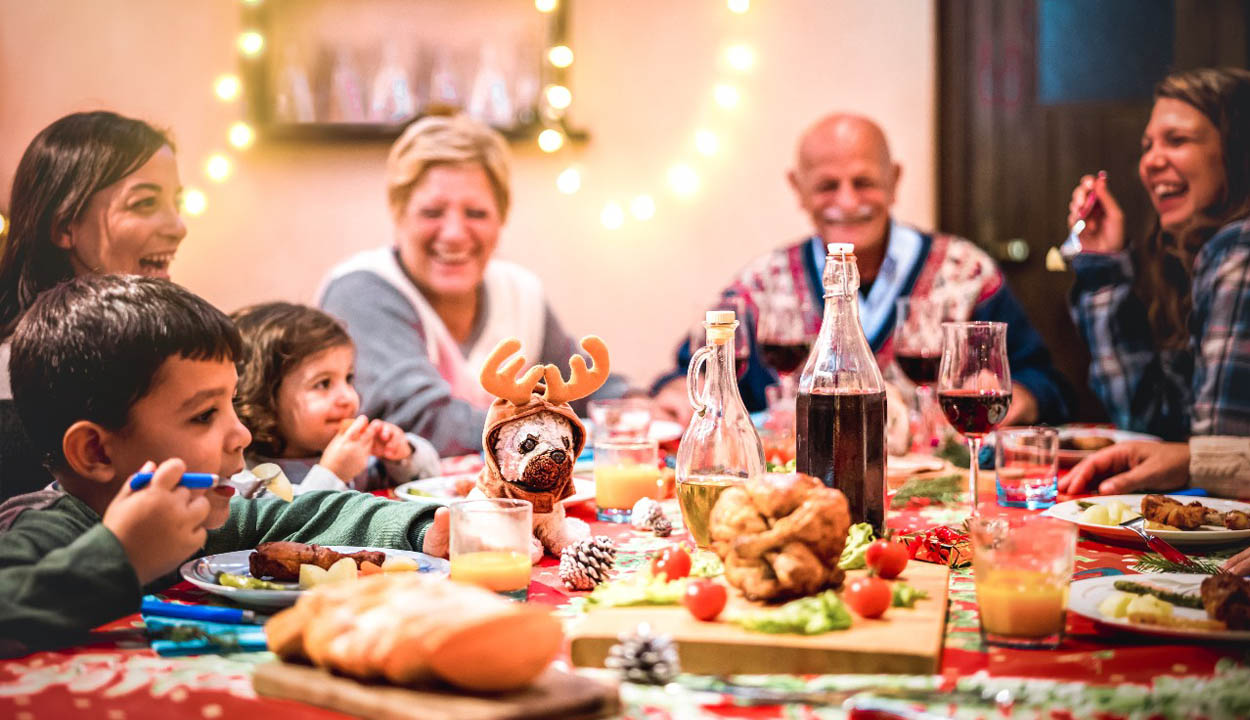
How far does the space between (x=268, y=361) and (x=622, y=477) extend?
66cm

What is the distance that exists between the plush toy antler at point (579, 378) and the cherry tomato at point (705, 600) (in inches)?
14.1

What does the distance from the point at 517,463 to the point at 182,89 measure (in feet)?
6.31

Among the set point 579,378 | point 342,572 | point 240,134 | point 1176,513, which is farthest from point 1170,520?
point 240,134

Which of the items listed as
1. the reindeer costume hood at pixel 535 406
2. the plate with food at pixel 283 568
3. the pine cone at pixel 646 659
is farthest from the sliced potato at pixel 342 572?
the pine cone at pixel 646 659

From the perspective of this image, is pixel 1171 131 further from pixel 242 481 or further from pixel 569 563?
pixel 242 481

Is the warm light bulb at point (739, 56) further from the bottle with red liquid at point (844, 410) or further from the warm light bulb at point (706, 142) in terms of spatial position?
the bottle with red liquid at point (844, 410)

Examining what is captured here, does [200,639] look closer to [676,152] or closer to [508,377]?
[508,377]

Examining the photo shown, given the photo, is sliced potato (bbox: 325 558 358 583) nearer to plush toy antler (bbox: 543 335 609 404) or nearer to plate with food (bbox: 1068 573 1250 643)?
plush toy antler (bbox: 543 335 609 404)

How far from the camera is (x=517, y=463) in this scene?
50.1 inches

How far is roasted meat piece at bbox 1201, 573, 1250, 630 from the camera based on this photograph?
99 cm

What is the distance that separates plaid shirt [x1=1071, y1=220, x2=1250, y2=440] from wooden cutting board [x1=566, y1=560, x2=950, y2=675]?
218 centimetres

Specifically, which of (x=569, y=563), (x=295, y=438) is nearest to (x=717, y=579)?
(x=569, y=563)

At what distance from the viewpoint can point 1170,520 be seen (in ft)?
4.60

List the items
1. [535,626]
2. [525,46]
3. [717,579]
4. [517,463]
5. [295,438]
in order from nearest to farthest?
[535,626] → [717,579] → [517,463] → [295,438] → [525,46]
